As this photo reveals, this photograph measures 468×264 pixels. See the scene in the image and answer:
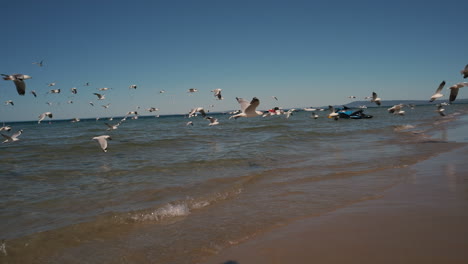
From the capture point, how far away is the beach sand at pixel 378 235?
3904 mm

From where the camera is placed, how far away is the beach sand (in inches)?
154

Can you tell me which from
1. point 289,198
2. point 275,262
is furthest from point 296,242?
point 289,198

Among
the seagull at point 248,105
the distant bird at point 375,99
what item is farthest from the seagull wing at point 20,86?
the distant bird at point 375,99

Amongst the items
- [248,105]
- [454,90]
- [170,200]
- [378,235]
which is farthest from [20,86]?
[454,90]

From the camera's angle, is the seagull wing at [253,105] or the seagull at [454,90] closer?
the seagull wing at [253,105]

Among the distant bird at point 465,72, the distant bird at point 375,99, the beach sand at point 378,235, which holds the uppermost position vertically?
the distant bird at point 465,72

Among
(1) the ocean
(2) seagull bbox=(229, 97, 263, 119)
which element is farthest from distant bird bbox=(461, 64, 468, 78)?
(2) seagull bbox=(229, 97, 263, 119)

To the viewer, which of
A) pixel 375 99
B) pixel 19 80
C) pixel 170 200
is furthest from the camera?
pixel 375 99

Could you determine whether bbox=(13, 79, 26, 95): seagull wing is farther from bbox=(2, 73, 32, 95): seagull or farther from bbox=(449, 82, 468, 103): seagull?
bbox=(449, 82, 468, 103): seagull

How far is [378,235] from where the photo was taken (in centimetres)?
447

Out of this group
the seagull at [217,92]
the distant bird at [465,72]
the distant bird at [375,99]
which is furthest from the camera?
the distant bird at [375,99]

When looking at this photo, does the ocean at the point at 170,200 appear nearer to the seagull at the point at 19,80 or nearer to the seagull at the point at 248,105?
the seagull at the point at 248,105

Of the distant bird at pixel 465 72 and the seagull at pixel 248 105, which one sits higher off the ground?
the distant bird at pixel 465 72

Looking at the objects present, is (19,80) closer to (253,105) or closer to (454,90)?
(253,105)
